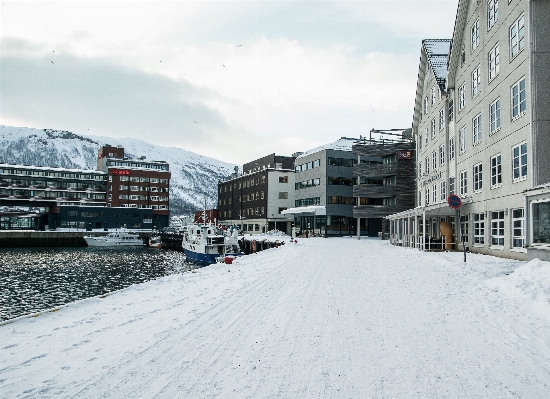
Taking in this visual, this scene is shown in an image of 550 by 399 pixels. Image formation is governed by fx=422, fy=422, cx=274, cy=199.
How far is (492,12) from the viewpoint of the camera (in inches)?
1000

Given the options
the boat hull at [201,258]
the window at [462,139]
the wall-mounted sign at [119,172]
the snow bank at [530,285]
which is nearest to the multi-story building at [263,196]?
the wall-mounted sign at [119,172]

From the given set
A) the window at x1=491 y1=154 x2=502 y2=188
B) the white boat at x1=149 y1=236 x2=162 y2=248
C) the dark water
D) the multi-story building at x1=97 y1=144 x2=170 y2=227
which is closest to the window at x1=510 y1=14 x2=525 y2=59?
the window at x1=491 y1=154 x2=502 y2=188

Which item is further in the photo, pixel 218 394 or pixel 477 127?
pixel 477 127

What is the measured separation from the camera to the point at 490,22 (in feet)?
84.1

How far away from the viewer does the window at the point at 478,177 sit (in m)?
26.9

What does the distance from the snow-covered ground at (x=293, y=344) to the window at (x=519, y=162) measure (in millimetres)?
10575

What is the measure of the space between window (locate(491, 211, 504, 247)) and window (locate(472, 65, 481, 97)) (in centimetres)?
847

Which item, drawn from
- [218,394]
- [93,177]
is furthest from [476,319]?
[93,177]

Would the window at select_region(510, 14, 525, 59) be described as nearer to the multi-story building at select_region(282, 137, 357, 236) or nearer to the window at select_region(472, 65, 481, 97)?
the window at select_region(472, 65, 481, 97)

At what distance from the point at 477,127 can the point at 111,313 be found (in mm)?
25985

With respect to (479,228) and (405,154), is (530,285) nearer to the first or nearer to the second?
(479,228)

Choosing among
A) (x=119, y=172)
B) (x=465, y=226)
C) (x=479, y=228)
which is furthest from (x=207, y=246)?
(x=119, y=172)

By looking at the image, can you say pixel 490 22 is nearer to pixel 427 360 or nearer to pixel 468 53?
pixel 468 53

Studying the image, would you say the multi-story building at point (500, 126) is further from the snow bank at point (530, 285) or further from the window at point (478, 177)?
the snow bank at point (530, 285)
